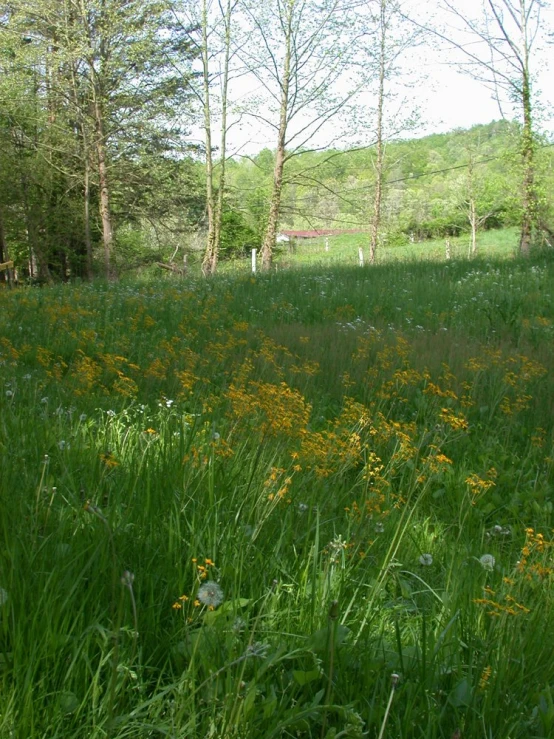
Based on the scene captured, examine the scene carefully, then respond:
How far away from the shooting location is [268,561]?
83.0 inches

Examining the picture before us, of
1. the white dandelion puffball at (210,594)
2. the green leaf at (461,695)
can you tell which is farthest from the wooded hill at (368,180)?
the white dandelion puffball at (210,594)

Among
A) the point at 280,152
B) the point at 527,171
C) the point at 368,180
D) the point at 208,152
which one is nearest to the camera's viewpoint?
the point at 527,171

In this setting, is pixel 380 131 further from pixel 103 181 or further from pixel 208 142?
pixel 103 181

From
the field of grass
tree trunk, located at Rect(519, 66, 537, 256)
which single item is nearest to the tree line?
tree trunk, located at Rect(519, 66, 537, 256)

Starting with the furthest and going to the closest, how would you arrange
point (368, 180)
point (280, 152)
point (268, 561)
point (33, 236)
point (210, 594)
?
point (368, 180) < point (33, 236) < point (280, 152) < point (268, 561) < point (210, 594)

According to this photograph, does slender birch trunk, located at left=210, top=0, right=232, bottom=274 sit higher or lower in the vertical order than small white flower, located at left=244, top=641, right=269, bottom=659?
higher

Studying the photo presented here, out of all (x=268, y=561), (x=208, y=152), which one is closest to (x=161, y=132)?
(x=208, y=152)

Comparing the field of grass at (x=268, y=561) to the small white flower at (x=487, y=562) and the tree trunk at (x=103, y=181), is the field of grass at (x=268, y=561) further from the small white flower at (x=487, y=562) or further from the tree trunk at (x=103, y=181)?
the tree trunk at (x=103, y=181)

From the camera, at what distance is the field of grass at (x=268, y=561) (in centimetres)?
147

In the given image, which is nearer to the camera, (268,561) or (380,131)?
(268,561)

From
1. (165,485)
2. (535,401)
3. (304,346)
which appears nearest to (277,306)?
(304,346)

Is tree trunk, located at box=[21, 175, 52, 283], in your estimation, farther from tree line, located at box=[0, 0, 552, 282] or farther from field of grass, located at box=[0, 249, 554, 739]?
field of grass, located at box=[0, 249, 554, 739]

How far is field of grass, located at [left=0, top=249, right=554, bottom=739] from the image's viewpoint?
1473 mm

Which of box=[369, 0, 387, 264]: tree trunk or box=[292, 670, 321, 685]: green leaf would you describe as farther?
box=[369, 0, 387, 264]: tree trunk
